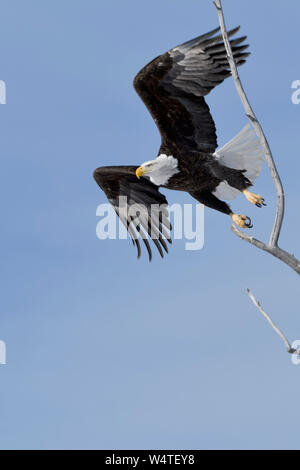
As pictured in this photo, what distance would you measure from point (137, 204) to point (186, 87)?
8.85 feet

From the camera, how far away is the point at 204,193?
970cm

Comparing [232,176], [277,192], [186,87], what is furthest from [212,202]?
[277,192]

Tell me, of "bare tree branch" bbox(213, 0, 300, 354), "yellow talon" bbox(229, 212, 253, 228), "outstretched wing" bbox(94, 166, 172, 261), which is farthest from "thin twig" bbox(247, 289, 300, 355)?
"outstretched wing" bbox(94, 166, 172, 261)

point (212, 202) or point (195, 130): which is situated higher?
point (195, 130)

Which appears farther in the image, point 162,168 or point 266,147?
point 162,168

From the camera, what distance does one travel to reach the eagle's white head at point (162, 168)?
965cm

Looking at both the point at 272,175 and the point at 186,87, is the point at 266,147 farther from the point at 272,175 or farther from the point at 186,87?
the point at 186,87

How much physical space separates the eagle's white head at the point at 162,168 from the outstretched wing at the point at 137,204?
1.43 m

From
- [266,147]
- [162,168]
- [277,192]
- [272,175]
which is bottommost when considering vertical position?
[277,192]

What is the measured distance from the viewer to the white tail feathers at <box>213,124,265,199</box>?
9.43 meters

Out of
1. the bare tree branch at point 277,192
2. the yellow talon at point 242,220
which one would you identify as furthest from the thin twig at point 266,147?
the yellow talon at point 242,220

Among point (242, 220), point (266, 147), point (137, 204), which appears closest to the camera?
point (266, 147)

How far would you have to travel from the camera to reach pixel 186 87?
960cm
